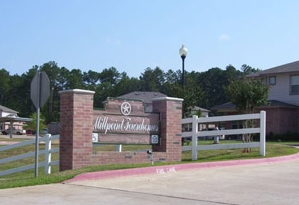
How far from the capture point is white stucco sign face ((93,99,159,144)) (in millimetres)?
14500

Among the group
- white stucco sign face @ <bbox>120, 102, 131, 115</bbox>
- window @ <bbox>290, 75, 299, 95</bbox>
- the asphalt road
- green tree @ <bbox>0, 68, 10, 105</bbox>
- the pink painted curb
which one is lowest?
the asphalt road

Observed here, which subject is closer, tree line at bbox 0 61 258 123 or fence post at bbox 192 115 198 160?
fence post at bbox 192 115 198 160

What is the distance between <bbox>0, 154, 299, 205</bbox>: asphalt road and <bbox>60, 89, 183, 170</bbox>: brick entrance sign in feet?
5.44

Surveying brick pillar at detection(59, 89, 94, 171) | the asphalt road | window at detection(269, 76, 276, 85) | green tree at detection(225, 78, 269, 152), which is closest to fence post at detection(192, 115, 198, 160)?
the asphalt road

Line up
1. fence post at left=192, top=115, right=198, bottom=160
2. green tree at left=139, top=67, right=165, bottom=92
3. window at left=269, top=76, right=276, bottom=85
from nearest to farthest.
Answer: fence post at left=192, top=115, right=198, bottom=160 → window at left=269, top=76, right=276, bottom=85 → green tree at left=139, top=67, right=165, bottom=92

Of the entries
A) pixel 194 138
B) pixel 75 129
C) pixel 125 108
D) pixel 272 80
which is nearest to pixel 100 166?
pixel 75 129

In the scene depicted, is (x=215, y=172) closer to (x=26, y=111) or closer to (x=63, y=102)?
(x=63, y=102)

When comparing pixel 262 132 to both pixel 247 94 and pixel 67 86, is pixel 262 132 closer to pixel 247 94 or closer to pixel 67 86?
pixel 247 94

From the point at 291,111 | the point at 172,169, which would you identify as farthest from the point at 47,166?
the point at 291,111

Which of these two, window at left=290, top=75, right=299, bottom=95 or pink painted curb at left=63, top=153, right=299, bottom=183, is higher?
window at left=290, top=75, right=299, bottom=95

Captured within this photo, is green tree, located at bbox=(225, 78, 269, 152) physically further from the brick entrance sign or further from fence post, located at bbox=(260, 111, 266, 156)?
the brick entrance sign

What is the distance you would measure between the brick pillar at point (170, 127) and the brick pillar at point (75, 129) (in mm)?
2963

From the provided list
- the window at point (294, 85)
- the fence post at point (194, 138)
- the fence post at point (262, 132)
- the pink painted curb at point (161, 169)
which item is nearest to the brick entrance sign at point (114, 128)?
the fence post at point (194, 138)

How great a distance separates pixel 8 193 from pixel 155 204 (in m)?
3.37
